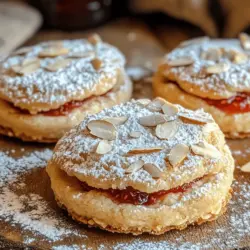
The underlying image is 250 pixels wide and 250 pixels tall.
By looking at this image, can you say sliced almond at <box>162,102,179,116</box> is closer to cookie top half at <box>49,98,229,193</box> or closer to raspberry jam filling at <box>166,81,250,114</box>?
cookie top half at <box>49,98,229,193</box>

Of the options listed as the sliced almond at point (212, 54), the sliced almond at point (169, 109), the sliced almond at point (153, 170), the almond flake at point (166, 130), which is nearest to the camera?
the sliced almond at point (153, 170)

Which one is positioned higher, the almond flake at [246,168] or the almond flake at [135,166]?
the almond flake at [135,166]

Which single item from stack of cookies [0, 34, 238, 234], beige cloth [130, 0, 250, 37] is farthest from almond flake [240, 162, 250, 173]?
beige cloth [130, 0, 250, 37]

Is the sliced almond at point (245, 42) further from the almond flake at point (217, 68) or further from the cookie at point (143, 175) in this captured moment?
the cookie at point (143, 175)

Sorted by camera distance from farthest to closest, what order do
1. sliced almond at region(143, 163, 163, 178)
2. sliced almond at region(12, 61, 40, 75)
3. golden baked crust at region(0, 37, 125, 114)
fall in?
sliced almond at region(12, 61, 40, 75) → golden baked crust at region(0, 37, 125, 114) → sliced almond at region(143, 163, 163, 178)

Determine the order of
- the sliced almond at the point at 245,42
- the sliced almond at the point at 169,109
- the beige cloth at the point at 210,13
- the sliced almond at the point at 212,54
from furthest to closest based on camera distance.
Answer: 1. the beige cloth at the point at 210,13
2. the sliced almond at the point at 245,42
3. the sliced almond at the point at 212,54
4. the sliced almond at the point at 169,109

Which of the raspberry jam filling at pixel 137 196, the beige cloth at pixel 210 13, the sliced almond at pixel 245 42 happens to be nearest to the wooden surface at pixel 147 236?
the raspberry jam filling at pixel 137 196

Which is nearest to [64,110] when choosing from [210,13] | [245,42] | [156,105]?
[156,105]
